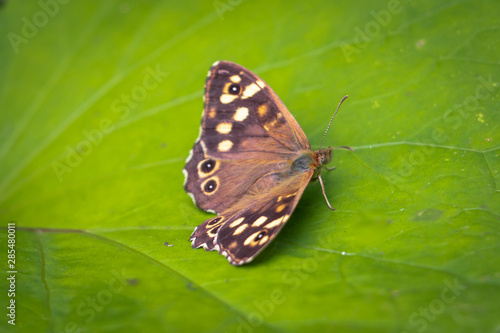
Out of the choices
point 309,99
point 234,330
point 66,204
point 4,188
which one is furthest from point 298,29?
point 4,188

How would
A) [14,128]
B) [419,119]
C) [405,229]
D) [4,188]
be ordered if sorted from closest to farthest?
[405,229] → [419,119] → [4,188] → [14,128]

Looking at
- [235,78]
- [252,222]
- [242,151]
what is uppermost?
[235,78]

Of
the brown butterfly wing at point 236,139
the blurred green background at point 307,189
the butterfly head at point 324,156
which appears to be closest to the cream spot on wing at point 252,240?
the blurred green background at point 307,189

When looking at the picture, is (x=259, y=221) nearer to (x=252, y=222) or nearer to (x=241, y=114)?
(x=252, y=222)

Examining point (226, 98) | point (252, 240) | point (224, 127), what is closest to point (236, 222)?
point (252, 240)

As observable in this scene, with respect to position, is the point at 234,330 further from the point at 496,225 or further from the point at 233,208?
the point at 496,225

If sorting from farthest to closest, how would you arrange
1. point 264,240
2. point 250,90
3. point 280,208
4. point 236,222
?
point 250,90 < point 236,222 < point 280,208 < point 264,240
